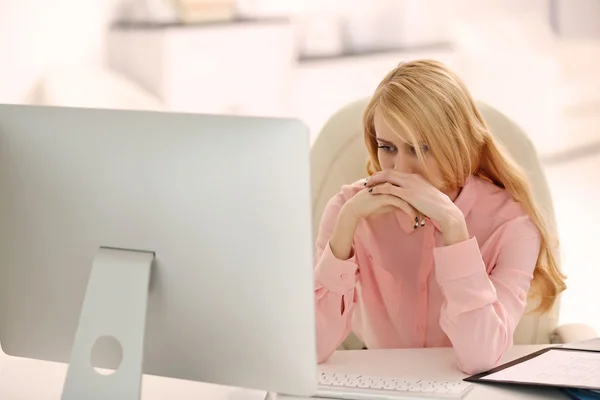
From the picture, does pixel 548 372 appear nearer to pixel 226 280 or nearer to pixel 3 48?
pixel 226 280

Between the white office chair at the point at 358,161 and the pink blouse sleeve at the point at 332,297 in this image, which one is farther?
the white office chair at the point at 358,161

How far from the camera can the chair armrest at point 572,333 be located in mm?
1660

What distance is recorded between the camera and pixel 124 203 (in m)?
1.11

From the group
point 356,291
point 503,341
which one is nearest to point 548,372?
point 503,341

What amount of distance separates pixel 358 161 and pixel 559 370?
28.5 inches

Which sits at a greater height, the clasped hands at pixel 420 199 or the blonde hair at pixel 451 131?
the blonde hair at pixel 451 131

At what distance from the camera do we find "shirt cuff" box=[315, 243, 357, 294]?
1.53m

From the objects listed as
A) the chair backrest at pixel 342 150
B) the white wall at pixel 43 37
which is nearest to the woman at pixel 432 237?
the chair backrest at pixel 342 150

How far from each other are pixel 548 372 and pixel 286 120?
587 millimetres

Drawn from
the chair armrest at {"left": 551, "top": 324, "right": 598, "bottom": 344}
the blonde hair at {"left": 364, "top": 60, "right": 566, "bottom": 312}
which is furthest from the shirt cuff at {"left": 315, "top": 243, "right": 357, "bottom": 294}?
the chair armrest at {"left": 551, "top": 324, "right": 598, "bottom": 344}

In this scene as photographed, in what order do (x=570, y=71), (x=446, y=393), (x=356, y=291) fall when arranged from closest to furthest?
1. (x=446, y=393)
2. (x=356, y=291)
3. (x=570, y=71)

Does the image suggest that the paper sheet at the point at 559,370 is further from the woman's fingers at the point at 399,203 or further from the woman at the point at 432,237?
the woman's fingers at the point at 399,203

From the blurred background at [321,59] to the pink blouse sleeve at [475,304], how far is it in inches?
78.9

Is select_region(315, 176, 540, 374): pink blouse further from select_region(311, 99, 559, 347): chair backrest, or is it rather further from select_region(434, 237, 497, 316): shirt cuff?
select_region(311, 99, 559, 347): chair backrest
